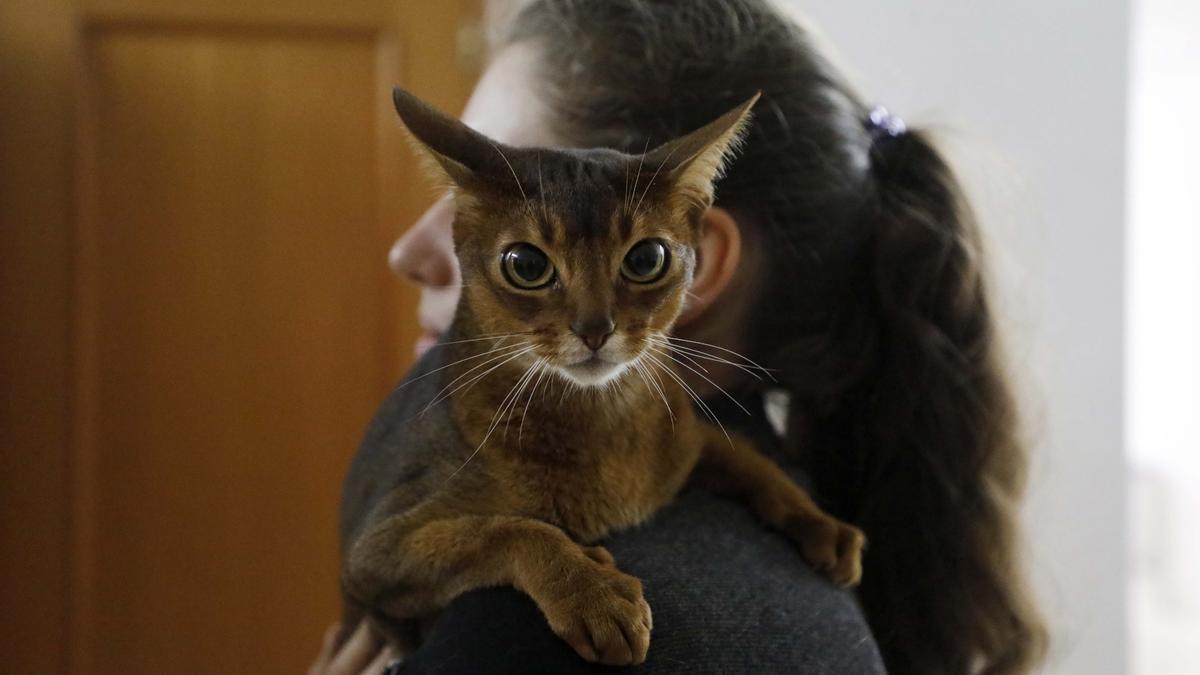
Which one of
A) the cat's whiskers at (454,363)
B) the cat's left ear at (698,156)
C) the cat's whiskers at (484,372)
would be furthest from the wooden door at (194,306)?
the cat's left ear at (698,156)

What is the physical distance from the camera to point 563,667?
1.91 ft

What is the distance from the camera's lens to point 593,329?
64cm

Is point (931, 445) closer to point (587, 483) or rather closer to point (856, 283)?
point (856, 283)

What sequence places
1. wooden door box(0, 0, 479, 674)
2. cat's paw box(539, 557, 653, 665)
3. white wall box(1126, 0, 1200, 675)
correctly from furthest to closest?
1. white wall box(1126, 0, 1200, 675)
2. wooden door box(0, 0, 479, 674)
3. cat's paw box(539, 557, 653, 665)

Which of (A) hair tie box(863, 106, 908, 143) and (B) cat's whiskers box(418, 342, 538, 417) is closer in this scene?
(B) cat's whiskers box(418, 342, 538, 417)

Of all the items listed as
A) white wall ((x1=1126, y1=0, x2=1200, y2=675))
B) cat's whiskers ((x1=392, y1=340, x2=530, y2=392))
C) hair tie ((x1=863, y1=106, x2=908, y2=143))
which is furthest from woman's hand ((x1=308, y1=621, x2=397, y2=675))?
white wall ((x1=1126, y1=0, x2=1200, y2=675))

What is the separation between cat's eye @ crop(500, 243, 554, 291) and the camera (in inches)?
26.0

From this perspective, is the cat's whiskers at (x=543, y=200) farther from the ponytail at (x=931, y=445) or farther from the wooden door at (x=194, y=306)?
the wooden door at (x=194, y=306)

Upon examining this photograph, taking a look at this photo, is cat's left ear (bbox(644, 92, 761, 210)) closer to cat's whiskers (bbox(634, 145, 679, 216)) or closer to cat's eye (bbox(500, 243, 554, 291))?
cat's whiskers (bbox(634, 145, 679, 216))

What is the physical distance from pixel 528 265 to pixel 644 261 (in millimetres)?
89

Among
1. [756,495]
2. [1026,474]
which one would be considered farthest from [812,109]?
[1026,474]

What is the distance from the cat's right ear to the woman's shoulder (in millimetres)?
311

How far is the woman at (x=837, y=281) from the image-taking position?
941mm

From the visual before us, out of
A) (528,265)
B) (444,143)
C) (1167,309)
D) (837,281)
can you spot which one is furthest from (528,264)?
(1167,309)
